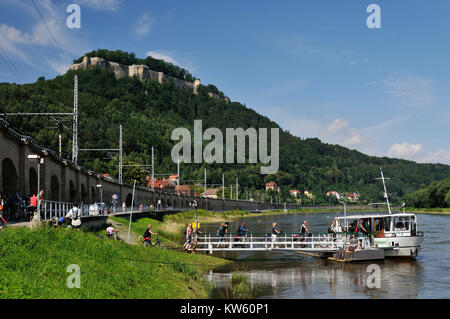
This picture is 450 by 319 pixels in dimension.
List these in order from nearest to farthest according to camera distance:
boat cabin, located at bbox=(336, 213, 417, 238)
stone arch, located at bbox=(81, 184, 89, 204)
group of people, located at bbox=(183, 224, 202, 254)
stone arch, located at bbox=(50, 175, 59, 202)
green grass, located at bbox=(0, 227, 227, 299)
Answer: green grass, located at bbox=(0, 227, 227, 299), group of people, located at bbox=(183, 224, 202, 254), boat cabin, located at bbox=(336, 213, 417, 238), stone arch, located at bbox=(50, 175, 59, 202), stone arch, located at bbox=(81, 184, 89, 204)

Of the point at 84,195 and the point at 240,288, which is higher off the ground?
the point at 84,195

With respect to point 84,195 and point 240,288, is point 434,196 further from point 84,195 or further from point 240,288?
point 240,288

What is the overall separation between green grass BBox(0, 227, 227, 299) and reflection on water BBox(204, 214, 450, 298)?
244 cm

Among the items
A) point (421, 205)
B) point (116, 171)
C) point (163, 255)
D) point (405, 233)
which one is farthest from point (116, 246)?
point (421, 205)

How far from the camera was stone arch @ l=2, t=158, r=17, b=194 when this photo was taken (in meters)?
33.0

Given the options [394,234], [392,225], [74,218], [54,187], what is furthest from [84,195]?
[394,234]

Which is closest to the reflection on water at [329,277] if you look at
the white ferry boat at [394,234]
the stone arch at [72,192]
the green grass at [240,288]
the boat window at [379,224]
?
the green grass at [240,288]

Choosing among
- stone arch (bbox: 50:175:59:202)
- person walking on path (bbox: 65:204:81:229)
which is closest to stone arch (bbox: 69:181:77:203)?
stone arch (bbox: 50:175:59:202)

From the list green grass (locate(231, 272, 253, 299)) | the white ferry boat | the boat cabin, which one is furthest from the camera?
the boat cabin

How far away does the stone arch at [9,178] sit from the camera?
108 feet

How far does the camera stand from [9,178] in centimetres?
3356

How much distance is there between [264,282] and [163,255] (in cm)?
624

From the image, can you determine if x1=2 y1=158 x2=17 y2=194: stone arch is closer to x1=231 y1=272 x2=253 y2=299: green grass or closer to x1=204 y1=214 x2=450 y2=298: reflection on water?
x1=204 y1=214 x2=450 y2=298: reflection on water

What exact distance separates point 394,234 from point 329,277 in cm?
1094
